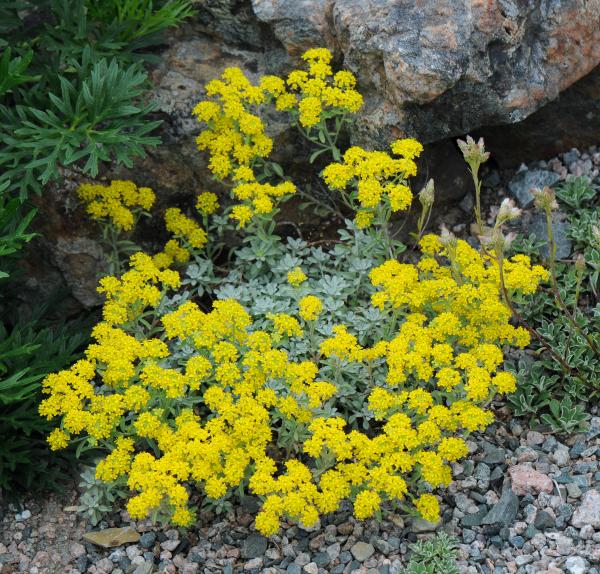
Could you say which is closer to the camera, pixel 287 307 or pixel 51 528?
pixel 51 528

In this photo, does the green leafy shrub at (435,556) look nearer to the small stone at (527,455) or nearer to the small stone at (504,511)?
the small stone at (504,511)

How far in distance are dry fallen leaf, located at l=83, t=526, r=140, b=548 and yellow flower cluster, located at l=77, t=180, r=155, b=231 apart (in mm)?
1466

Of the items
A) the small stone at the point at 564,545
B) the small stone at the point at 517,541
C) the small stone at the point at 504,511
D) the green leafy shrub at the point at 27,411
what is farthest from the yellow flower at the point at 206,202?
the small stone at the point at 564,545

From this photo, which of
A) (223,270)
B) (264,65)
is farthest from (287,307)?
(264,65)

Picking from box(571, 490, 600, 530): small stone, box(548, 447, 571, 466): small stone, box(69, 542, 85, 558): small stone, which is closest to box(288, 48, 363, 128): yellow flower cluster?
box(548, 447, 571, 466): small stone

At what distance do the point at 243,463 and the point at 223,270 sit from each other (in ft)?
5.07

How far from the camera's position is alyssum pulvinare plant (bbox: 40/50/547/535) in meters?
3.50

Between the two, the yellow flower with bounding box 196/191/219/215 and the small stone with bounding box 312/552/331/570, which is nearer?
the small stone with bounding box 312/552/331/570

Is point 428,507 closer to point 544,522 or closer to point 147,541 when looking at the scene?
point 544,522

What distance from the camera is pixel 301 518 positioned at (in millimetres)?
3416

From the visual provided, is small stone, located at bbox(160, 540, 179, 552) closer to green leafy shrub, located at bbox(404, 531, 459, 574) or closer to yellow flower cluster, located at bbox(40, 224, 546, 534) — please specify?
yellow flower cluster, located at bbox(40, 224, 546, 534)

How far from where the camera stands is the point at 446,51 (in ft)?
14.4

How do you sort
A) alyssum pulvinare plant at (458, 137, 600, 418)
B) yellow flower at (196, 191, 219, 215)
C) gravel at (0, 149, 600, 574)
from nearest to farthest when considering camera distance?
1. gravel at (0, 149, 600, 574)
2. alyssum pulvinare plant at (458, 137, 600, 418)
3. yellow flower at (196, 191, 219, 215)

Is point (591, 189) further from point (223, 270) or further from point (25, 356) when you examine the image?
point (25, 356)
